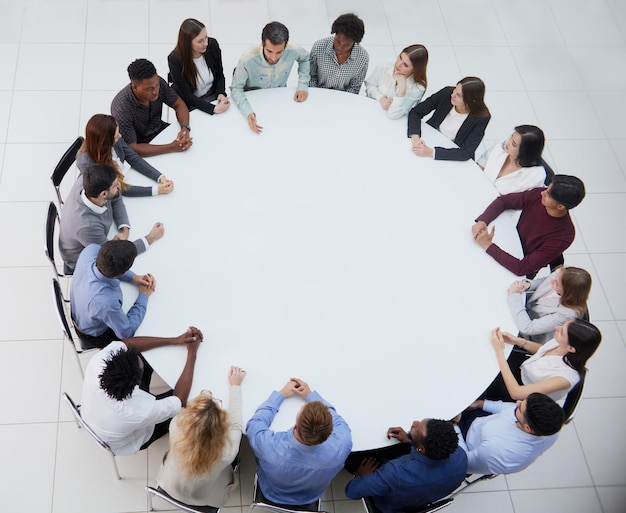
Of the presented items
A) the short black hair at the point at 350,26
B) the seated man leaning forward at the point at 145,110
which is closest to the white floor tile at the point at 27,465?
the seated man leaning forward at the point at 145,110

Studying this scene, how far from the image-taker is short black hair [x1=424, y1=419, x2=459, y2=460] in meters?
2.54

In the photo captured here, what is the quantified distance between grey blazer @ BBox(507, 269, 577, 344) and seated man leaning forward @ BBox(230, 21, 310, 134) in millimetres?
1785

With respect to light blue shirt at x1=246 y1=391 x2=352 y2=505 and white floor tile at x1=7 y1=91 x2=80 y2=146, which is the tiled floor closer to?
white floor tile at x1=7 y1=91 x2=80 y2=146

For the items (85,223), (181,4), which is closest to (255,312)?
(85,223)

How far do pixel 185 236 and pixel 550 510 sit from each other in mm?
2600

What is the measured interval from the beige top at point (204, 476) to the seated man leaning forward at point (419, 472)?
24.6 inches

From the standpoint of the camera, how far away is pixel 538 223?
3.34 m

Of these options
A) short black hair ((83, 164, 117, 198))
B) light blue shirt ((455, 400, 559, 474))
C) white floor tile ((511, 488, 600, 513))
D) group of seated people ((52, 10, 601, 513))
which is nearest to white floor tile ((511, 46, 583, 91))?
group of seated people ((52, 10, 601, 513))

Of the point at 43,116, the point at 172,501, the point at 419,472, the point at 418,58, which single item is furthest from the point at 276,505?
the point at 43,116

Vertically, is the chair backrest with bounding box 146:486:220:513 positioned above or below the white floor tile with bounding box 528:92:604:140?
below

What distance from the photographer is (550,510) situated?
11.3 feet

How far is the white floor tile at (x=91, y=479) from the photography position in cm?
318

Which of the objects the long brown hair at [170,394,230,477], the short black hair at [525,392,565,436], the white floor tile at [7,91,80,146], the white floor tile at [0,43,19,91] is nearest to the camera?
the long brown hair at [170,394,230,477]

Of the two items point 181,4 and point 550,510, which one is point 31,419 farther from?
point 181,4
